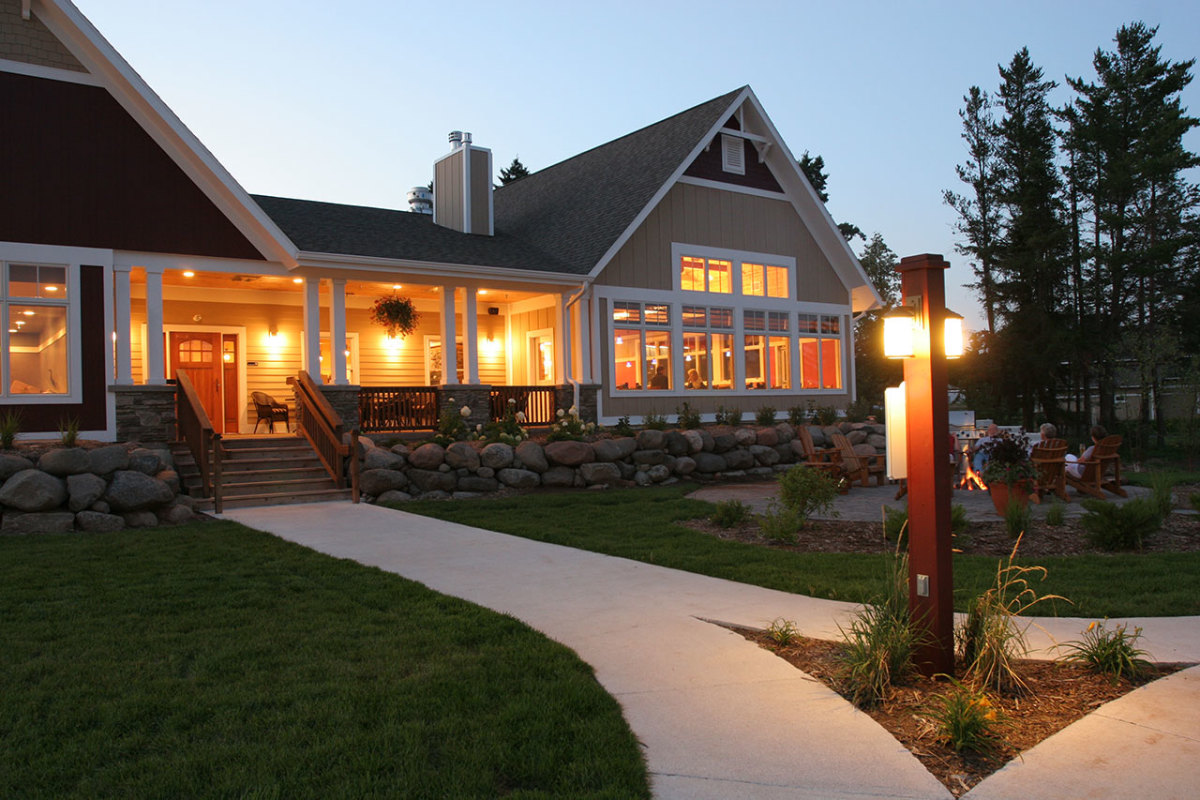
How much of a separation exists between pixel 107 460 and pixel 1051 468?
11.3 meters

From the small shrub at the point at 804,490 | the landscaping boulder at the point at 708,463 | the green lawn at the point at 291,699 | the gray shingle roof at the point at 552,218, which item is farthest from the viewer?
the landscaping boulder at the point at 708,463

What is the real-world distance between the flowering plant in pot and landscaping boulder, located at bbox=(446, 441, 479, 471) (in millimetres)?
6880

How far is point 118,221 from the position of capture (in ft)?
41.5

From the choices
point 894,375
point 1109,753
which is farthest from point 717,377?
point 894,375

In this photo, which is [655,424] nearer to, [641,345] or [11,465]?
[641,345]

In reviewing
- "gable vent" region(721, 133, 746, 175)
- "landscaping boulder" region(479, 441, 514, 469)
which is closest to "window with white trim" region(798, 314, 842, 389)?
"gable vent" region(721, 133, 746, 175)

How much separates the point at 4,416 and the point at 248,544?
5.67 meters

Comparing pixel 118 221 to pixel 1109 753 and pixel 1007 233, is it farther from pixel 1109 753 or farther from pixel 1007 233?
pixel 1007 233

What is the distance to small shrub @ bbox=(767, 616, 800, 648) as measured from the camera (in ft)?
16.2

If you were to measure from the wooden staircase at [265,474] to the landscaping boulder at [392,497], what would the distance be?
20.2 inches

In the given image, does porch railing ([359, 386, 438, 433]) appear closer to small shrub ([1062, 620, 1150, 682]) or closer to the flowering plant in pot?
the flowering plant in pot

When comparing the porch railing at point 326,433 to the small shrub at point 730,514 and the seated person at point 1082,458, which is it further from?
the seated person at point 1082,458

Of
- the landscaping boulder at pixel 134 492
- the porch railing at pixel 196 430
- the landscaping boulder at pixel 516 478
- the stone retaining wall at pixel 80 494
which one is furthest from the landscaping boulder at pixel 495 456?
the landscaping boulder at pixel 134 492

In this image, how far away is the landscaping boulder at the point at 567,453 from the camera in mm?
13602
